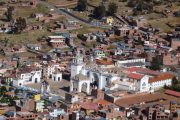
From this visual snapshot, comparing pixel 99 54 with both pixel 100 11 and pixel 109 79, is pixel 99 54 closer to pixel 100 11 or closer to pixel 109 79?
pixel 109 79

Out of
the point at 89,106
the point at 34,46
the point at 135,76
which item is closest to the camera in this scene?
the point at 89,106

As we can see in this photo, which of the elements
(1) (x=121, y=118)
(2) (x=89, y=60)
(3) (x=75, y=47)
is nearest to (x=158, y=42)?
(3) (x=75, y=47)

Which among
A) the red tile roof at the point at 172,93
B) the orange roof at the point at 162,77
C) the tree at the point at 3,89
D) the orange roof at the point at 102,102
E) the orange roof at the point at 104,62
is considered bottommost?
the red tile roof at the point at 172,93

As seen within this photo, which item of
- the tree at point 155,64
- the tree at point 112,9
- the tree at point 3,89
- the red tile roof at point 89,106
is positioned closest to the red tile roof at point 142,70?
the tree at point 155,64

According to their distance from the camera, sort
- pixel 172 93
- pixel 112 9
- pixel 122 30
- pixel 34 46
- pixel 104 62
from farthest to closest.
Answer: pixel 112 9 < pixel 122 30 < pixel 34 46 < pixel 104 62 < pixel 172 93

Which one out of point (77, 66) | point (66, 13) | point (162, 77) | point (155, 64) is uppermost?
point (77, 66)

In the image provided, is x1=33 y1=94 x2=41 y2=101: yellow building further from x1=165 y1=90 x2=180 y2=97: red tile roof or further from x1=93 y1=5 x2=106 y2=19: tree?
x1=93 y1=5 x2=106 y2=19: tree

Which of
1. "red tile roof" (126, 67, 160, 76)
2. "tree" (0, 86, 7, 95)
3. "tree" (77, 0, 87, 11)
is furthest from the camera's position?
"tree" (77, 0, 87, 11)

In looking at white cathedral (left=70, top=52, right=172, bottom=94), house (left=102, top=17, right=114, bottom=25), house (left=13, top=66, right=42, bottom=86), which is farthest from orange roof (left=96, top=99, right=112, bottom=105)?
house (left=102, top=17, right=114, bottom=25)

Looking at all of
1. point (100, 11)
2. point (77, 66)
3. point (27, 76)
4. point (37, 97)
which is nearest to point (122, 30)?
point (100, 11)

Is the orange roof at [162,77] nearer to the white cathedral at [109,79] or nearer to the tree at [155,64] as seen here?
the white cathedral at [109,79]
